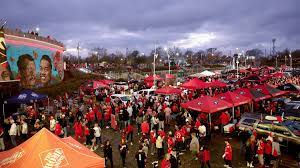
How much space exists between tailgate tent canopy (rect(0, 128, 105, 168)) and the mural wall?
1561 centimetres

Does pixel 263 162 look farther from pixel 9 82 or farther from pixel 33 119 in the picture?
pixel 9 82

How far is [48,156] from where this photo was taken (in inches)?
342

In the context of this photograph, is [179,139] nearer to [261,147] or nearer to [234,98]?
[261,147]

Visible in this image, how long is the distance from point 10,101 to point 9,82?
2275 mm

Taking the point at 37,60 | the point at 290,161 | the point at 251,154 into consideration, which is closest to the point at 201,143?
the point at 251,154

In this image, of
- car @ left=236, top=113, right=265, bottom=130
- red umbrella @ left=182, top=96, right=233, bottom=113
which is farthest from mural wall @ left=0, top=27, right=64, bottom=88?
car @ left=236, top=113, right=265, bottom=130

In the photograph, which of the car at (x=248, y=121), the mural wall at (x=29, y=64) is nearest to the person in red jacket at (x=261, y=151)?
the car at (x=248, y=121)

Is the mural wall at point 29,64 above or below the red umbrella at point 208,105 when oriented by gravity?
above

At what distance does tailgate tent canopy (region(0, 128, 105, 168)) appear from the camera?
28.1 feet

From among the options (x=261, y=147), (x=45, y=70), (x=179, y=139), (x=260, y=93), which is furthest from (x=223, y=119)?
(x=45, y=70)

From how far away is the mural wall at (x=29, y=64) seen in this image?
25.6 m

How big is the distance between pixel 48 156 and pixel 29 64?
23765mm

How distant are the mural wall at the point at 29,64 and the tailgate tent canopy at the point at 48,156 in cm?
1561

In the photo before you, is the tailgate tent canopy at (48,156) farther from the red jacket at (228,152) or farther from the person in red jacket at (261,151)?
the person in red jacket at (261,151)
